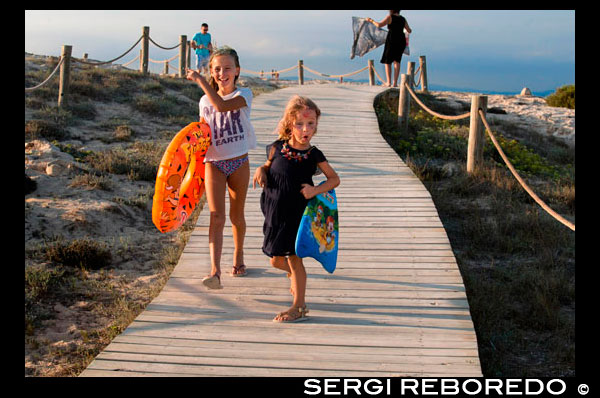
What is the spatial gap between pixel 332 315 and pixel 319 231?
71 centimetres

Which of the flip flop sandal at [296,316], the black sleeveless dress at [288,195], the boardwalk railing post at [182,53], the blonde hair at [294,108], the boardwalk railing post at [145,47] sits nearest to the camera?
the blonde hair at [294,108]

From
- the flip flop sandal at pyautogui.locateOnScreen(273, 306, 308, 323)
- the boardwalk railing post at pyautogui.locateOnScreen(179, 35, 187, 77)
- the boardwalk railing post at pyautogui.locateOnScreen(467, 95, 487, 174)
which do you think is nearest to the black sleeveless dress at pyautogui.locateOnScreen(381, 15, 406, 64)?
the boardwalk railing post at pyautogui.locateOnScreen(467, 95, 487, 174)

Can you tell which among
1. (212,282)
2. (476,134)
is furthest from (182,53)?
(212,282)

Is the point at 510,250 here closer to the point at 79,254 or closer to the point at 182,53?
the point at 79,254

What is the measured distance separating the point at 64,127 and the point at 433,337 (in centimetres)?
1011

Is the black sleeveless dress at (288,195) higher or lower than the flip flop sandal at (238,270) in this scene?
higher

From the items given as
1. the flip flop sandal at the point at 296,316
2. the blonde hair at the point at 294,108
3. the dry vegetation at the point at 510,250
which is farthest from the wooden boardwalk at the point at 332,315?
the blonde hair at the point at 294,108

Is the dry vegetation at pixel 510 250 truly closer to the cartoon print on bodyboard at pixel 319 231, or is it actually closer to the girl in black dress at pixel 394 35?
the cartoon print on bodyboard at pixel 319 231

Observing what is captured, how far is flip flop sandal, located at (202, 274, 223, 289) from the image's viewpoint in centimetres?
467

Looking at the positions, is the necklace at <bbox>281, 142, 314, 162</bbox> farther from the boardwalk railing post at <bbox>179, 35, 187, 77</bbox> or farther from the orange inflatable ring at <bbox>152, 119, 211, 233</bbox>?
the boardwalk railing post at <bbox>179, 35, 187, 77</bbox>

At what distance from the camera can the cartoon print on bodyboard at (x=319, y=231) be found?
4.18m

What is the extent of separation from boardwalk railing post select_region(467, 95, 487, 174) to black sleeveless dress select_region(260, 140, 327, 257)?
19.2 feet

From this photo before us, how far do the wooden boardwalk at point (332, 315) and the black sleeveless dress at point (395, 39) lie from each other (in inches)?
387

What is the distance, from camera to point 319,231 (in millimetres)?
4242
